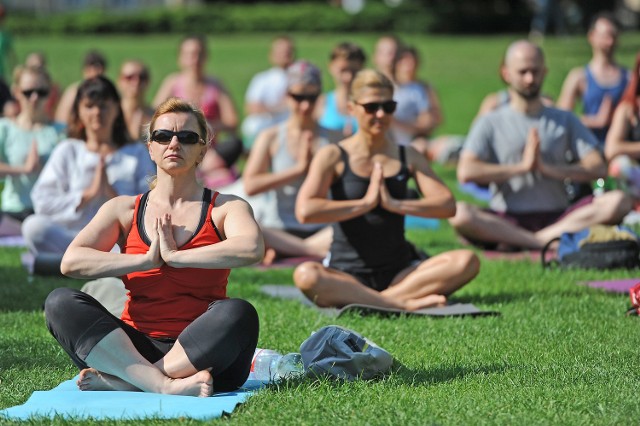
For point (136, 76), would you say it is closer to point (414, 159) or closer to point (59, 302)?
point (414, 159)

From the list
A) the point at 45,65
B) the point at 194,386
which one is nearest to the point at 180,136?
the point at 194,386

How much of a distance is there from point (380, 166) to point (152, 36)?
35.9m

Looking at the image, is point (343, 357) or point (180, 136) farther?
point (343, 357)

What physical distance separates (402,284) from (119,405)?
2966 mm

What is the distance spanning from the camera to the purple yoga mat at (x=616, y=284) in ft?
26.4

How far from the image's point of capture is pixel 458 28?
42.5 metres

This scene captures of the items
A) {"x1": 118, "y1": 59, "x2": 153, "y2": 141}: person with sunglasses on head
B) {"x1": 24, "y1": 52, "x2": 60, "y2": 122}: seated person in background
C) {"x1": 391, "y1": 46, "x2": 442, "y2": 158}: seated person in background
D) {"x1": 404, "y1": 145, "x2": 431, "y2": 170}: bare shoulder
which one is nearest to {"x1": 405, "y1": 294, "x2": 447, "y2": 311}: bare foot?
{"x1": 404, "y1": 145, "x2": 431, "y2": 170}: bare shoulder

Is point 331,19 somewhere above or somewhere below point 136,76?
above

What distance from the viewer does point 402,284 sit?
7645 mm

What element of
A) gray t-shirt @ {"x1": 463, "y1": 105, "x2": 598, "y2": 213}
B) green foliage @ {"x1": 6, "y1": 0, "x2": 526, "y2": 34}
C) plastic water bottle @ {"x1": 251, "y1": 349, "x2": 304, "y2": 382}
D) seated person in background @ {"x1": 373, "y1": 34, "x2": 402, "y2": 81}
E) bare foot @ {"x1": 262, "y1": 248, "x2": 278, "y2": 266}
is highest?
green foliage @ {"x1": 6, "y1": 0, "x2": 526, "y2": 34}

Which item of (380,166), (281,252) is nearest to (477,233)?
(281,252)

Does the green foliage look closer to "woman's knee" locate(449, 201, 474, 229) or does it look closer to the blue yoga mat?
"woman's knee" locate(449, 201, 474, 229)

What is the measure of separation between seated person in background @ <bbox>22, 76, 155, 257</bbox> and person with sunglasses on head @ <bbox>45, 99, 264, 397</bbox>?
337 centimetres

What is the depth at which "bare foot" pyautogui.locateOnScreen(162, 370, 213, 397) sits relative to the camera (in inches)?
205
